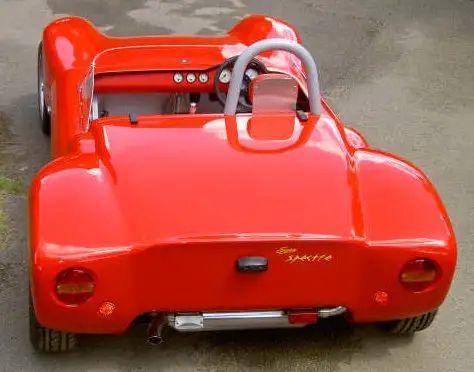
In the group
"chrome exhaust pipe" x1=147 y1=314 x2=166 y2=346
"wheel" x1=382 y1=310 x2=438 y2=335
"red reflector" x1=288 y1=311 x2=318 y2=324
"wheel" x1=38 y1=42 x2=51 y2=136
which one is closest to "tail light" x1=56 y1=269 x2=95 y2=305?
"chrome exhaust pipe" x1=147 y1=314 x2=166 y2=346

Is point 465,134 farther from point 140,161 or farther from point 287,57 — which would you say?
point 140,161

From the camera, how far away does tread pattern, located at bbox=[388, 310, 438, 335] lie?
3.84m

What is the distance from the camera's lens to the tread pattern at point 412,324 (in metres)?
3.84

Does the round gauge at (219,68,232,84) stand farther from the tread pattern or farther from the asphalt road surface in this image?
the tread pattern

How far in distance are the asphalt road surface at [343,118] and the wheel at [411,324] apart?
0.22 ft

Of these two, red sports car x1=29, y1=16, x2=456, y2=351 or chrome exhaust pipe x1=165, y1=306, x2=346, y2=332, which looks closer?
red sports car x1=29, y1=16, x2=456, y2=351

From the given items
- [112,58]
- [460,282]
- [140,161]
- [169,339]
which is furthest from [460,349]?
[112,58]

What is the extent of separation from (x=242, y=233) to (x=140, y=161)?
652 mm

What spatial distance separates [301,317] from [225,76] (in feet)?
5.28

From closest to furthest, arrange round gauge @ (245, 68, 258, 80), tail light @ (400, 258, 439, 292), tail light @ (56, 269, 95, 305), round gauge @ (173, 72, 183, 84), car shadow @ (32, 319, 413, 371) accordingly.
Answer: tail light @ (56, 269, 95, 305)
tail light @ (400, 258, 439, 292)
car shadow @ (32, 319, 413, 371)
round gauge @ (245, 68, 258, 80)
round gauge @ (173, 72, 183, 84)

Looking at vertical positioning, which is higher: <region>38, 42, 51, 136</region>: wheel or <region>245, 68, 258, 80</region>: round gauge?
<region>245, 68, 258, 80</region>: round gauge

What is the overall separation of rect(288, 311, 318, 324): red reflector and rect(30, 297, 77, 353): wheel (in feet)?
3.24

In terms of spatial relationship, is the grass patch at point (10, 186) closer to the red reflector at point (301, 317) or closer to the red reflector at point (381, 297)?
the red reflector at point (301, 317)

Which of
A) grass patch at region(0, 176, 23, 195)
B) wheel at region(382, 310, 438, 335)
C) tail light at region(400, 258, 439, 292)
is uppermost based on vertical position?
tail light at region(400, 258, 439, 292)
